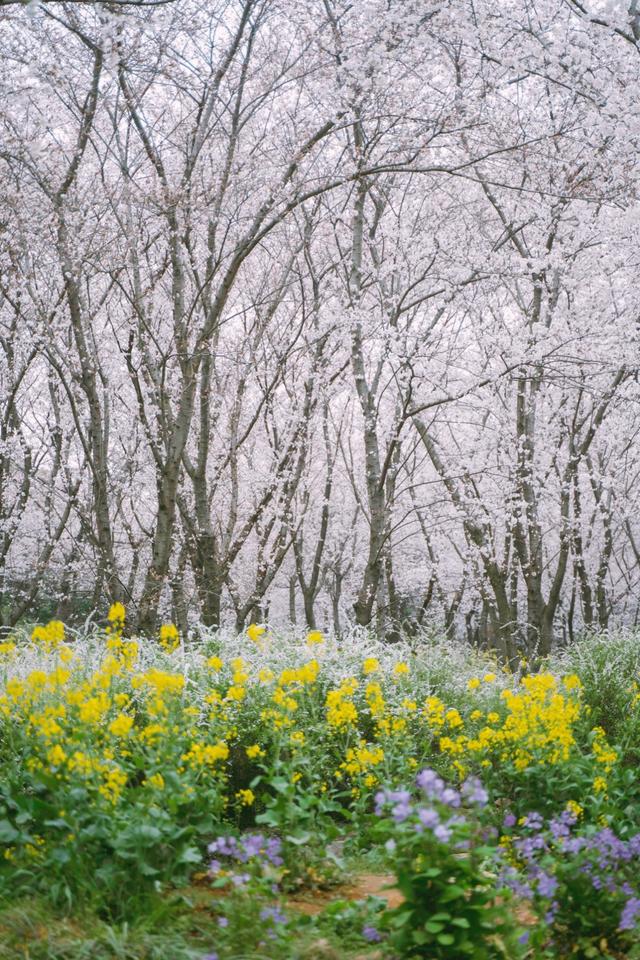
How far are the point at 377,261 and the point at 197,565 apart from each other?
615 centimetres

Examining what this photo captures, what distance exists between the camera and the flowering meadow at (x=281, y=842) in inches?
101

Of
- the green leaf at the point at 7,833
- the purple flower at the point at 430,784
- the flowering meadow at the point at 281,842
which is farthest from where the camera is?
the green leaf at the point at 7,833

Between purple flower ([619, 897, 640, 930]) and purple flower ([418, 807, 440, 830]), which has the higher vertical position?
purple flower ([418, 807, 440, 830])

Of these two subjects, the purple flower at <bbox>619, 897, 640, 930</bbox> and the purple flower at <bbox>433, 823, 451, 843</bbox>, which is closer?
the purple flower at <bbox>433, 823, 451, 843</bbox>

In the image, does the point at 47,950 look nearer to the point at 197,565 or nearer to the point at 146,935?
the point at 146,935

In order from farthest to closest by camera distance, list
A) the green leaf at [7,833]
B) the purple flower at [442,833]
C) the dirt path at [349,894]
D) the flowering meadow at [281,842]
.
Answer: the dirt path at [349,894], the green leaf at [7,833], the flowering meadow at [281,842], the purple flower at [442,833]

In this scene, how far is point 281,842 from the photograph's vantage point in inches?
144

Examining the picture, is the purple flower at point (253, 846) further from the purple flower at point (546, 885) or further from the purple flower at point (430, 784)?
the purple flower at point (546, 885)

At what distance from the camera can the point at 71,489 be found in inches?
547

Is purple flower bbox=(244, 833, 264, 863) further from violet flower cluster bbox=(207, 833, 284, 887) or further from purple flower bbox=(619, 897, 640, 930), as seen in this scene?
Result: purple flower bbox=(619, 897, 640, 930)

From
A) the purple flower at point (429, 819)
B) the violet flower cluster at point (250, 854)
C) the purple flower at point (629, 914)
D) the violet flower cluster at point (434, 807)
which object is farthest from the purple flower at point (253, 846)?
the purple flower at point (629, 914)

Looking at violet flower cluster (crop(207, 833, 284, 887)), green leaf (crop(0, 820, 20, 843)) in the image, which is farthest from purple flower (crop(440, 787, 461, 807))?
green leaf (crop(0, 820, 20, 843))

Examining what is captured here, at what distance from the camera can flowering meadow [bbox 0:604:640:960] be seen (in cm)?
256

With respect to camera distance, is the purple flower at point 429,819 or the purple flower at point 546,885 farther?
the purple flower at point 546,885
